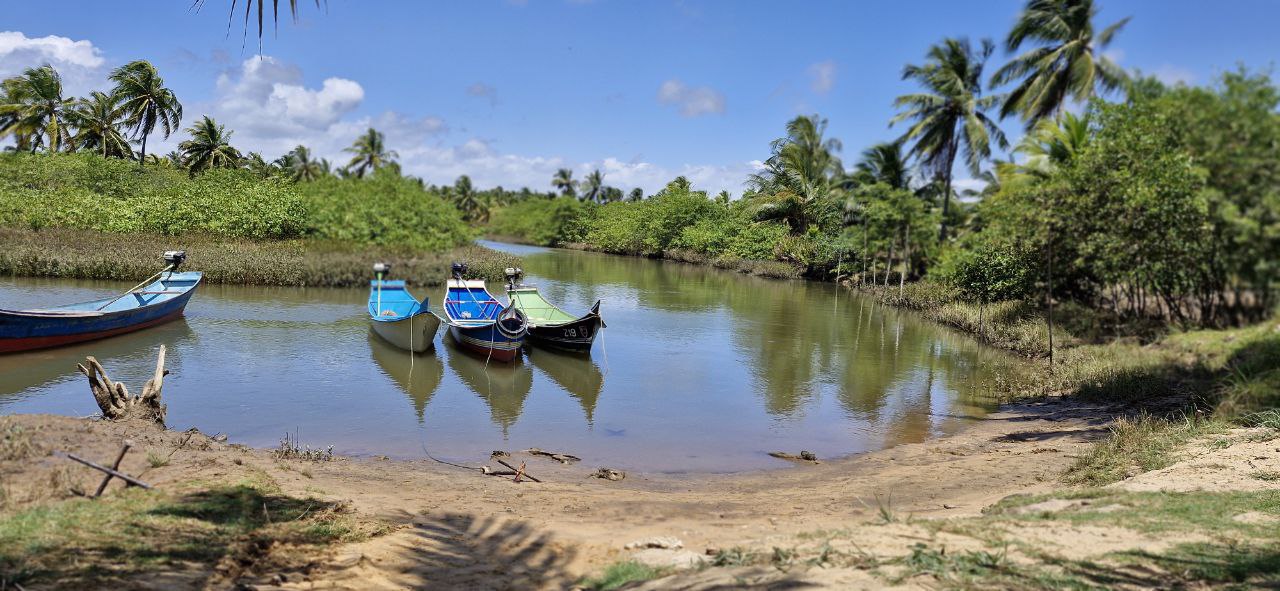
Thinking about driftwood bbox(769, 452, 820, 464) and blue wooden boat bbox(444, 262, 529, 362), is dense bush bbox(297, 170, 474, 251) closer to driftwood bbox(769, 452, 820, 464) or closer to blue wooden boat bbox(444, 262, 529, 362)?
blue wooden boat bbox(444, 262, 529, 362)

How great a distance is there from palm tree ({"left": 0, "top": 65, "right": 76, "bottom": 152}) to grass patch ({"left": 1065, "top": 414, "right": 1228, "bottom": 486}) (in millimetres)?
51028

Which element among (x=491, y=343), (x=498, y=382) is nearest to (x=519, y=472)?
(x=498, y=382)

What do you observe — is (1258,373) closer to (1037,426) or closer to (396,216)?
(1037,426)

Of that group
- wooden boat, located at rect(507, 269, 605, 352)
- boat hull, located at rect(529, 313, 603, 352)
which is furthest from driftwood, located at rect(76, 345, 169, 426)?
boat hull, located at rect(529, 313, 603, 352)

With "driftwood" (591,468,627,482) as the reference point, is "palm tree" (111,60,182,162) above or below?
above

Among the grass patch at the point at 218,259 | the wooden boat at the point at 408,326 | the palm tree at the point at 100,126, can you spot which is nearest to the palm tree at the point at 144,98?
the palm tree at the point at 100,126

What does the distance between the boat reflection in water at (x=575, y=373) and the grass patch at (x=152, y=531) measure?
250 inches

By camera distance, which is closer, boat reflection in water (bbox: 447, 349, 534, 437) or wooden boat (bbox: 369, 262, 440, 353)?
boat reflection in water (bbox: 447, 349, 534, 437)

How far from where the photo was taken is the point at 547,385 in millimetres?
14812

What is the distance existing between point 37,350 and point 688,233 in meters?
45.8

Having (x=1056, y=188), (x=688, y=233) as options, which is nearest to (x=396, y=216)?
(x=688, y=233)

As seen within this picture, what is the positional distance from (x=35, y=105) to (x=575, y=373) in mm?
42641

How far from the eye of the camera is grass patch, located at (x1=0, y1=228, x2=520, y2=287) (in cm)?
2539

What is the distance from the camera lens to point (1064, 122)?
21078 mm
